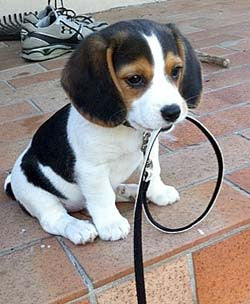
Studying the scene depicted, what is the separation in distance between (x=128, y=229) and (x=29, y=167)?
0.38m

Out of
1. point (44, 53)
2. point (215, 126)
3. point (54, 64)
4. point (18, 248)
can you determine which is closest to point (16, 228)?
point (18, 248)

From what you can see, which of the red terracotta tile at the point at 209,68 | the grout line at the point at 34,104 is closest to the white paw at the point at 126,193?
the grout line at the point at 34,104

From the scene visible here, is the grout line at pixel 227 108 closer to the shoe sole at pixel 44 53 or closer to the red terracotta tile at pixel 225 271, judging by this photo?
the red terracotta tile at pixel 225 271

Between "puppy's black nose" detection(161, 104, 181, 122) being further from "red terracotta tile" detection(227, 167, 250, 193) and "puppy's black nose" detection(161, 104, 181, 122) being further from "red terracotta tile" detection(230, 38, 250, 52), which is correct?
"red terracotta tile" detection(230, 38, 250, 52)

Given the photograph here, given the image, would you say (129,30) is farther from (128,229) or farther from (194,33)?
(194,33)

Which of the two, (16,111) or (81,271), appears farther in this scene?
(16,111)

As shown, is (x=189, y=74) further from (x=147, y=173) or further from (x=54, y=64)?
(x=54, y=64)

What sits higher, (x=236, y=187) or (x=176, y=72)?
(x=176, y=72)

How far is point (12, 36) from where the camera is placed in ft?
14.2

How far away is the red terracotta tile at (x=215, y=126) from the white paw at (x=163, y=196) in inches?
17.4

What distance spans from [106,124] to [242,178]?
2.12 ft

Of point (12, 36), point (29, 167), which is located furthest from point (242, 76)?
point (12, 36)

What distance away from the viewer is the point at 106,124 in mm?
1484

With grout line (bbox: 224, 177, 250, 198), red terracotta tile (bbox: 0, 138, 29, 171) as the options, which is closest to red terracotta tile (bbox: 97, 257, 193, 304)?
grout line (bbox: 224, 177, 250, 198)
